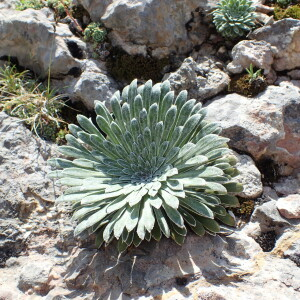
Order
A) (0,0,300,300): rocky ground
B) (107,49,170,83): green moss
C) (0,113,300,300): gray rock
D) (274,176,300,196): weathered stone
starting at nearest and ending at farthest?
(0,113,300,300): gray rock < (0,0,300,300): rocky ground < (274,176,300,196): weathered stone < (107,49,170,83): green moss

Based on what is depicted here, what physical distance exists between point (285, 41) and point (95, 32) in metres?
2.04

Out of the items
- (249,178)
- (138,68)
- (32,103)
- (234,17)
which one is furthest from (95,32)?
(249,178)

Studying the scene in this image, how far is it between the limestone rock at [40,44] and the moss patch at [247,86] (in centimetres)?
170

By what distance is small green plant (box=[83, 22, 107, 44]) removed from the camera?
13.6 ft

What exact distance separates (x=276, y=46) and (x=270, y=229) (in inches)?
79.7

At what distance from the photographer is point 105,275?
2.76 m

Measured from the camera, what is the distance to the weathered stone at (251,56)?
3857 mm

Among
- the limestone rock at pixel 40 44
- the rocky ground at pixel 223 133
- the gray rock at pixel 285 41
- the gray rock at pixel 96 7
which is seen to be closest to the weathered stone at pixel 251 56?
the rocky ground at pixel 223 133

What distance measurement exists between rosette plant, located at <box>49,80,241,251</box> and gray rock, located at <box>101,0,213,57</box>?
1063mm

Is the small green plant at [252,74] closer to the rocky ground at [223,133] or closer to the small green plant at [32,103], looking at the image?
the rocky ground at [223,133]

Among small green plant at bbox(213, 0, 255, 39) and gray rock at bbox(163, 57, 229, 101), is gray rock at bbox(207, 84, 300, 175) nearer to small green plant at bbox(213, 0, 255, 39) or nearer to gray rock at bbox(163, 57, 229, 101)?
gray rock at bbox(163, 57, 229, 101)

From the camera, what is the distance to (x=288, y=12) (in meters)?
4.19

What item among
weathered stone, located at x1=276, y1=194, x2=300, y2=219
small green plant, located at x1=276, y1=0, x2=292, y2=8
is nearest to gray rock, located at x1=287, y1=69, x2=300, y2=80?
small green plant, located at x1=276, y1=0, x2=292, y2=8

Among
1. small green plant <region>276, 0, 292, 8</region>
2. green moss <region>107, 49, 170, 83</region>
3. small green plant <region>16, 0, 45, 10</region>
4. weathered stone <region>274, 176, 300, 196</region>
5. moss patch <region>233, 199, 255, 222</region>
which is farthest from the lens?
small green plant <region>16, 0, 45, 10</region>
